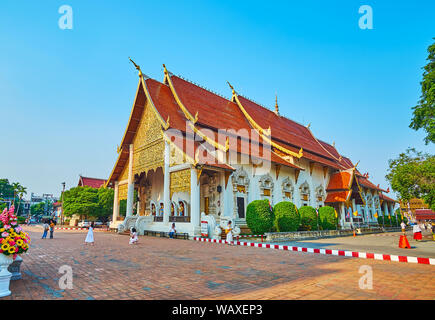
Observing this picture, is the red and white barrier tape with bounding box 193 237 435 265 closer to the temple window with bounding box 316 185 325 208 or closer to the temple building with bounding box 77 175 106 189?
the temple window with bounding box 316 185 325 208

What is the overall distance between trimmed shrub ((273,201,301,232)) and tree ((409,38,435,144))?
774cm

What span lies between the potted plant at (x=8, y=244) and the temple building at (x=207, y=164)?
9.70 metres

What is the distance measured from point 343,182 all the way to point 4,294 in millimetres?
25186

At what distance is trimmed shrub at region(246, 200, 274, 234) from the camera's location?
1352 centimetres

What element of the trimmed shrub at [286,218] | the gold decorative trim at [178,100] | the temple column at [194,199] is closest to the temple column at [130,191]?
the gold decorative trim at [178,100]

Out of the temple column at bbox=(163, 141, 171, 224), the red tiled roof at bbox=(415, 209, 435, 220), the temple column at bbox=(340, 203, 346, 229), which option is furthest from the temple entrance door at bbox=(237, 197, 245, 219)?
the red tiled roof at bbox=(415, 209, 435, 220)

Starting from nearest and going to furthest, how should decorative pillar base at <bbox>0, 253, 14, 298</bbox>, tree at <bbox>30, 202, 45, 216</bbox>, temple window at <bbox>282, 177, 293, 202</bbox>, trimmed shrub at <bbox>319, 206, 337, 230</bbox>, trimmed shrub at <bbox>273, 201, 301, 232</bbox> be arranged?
1. decorative pillar base at <bbox>0, 253, 14, 298</bbox>
2. trimmed shrub at <bbox>273, 201, 301, 232</bbox>
3. trimmed shrub at <bbox>319, 206, 337, 230</bbox>
4. temple window at <bbox>282, 177, 293, 202</bbox>
5. tree at <bbox>30, 202, 45, 216</bbox>

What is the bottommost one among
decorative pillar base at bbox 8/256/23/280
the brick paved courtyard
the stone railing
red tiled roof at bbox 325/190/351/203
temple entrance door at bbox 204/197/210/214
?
the stone railing

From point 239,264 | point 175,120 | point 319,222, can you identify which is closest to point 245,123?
point 175,120

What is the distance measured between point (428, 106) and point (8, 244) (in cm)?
1779

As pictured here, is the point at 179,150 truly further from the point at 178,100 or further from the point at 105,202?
the point at 105,202

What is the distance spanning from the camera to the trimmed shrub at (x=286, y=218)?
14.6 meters

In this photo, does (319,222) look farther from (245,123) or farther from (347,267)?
(347,267)

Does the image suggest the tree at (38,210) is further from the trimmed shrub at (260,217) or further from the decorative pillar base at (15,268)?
the decorative pillar base at (15,268)
